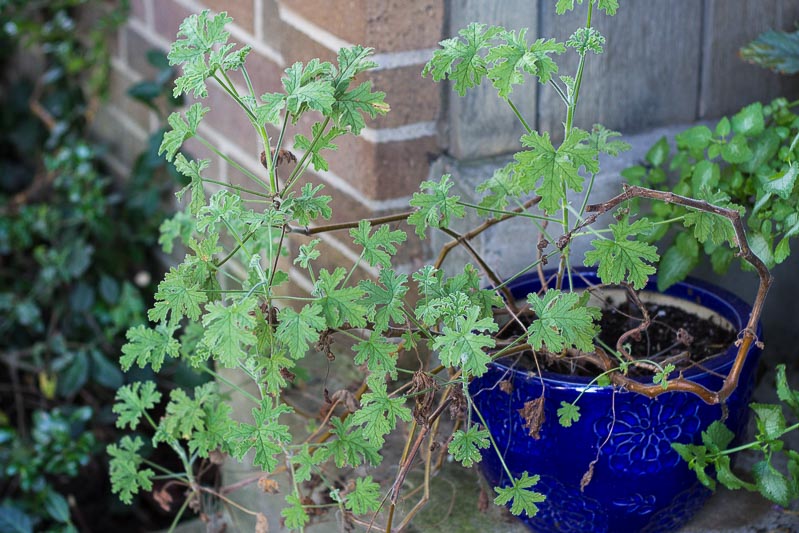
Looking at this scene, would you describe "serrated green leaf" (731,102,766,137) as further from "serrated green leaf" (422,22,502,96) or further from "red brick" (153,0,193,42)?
"red brick" (153,0,193,42)

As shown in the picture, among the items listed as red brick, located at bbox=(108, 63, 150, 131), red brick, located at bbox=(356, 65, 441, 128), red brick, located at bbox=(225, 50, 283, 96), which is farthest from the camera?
red brick, located at bbox=(108, 63, 150, 131)

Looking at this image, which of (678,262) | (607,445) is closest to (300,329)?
(607,445)

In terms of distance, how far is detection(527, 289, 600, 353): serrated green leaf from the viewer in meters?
0.97

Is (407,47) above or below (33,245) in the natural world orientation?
above

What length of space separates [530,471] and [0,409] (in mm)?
1630

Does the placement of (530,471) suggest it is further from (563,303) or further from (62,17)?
(62,17)

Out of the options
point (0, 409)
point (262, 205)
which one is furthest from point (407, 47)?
point (0, 409)

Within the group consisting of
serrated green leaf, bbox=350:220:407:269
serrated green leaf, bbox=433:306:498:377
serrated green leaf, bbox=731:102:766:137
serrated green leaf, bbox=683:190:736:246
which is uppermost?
serrated green leaf, bbox=731:102:766:137

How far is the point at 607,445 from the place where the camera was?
107 cm

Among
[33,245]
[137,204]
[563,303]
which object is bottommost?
[33,245]

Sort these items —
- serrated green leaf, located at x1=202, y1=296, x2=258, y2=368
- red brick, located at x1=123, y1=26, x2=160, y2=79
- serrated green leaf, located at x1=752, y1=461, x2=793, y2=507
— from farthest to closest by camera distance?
red brick, located at x1=123, y1=26, x2=160, y2=79
serrated green leaf, located at x1=752, y1=461, x2=793, y2=507
serrated green leaf, located at x1=202, y1=296, x2=258, y2=368

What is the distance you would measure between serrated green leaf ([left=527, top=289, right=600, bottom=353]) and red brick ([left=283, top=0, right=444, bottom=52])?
0.50 metres

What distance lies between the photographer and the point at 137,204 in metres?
2.17

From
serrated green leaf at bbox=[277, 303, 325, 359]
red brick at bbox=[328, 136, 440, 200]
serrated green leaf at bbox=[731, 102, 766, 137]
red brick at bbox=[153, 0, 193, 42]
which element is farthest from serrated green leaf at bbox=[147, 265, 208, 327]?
red brick at bbox=[153, 0, 193, 42]
